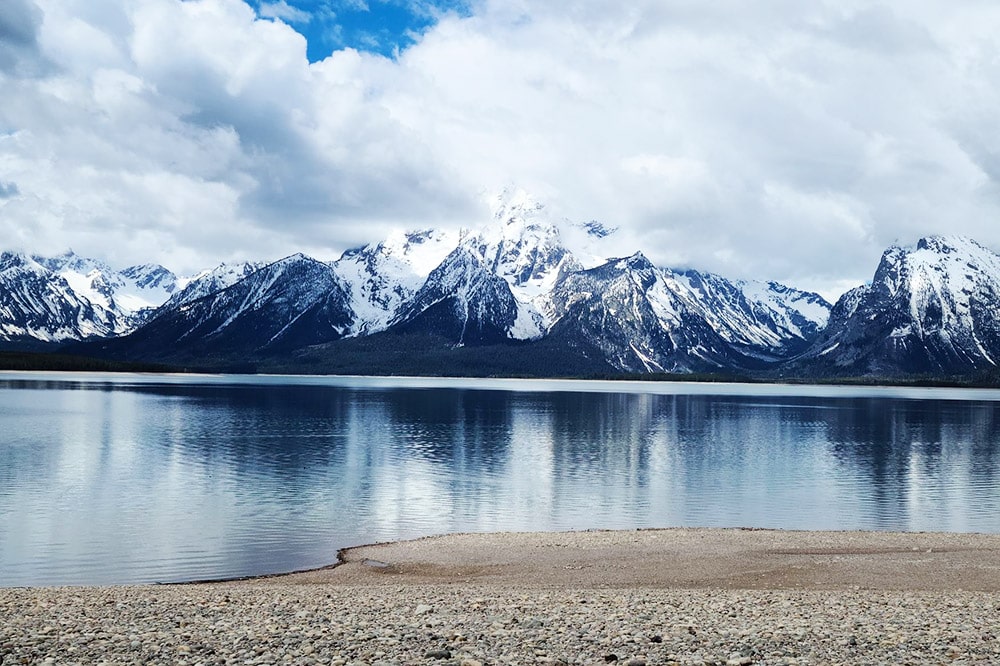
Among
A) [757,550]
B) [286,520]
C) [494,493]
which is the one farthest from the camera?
[494,493]

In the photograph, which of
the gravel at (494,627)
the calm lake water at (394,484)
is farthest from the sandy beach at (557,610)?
the calm lake water at (394,484)

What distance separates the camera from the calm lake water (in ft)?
160

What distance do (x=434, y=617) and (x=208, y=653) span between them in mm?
7327

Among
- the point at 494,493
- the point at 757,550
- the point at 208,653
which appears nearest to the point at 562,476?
the point at 494,493

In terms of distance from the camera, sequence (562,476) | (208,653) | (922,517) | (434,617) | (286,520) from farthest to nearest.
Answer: (562,476)
(922,517)
(286,520)
(434,617)
(208,653)

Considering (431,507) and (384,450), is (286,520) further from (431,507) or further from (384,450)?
Result: (384,450)

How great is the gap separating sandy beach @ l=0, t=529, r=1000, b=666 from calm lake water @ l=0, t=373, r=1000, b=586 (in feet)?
28.3

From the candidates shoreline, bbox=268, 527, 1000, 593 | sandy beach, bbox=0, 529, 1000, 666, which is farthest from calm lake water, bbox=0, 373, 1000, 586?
sandy beach, bbox=0, 529, 1000, 666

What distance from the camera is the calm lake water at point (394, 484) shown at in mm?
48688

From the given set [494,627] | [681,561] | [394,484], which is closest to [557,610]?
[494,627]

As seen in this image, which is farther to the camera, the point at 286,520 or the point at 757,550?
the point at 286,520

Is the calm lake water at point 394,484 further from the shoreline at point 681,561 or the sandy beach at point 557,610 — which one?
the sandy beach at point 557,610

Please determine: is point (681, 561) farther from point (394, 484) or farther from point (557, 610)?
point (394, 484)

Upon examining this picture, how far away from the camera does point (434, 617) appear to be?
90.3ft
